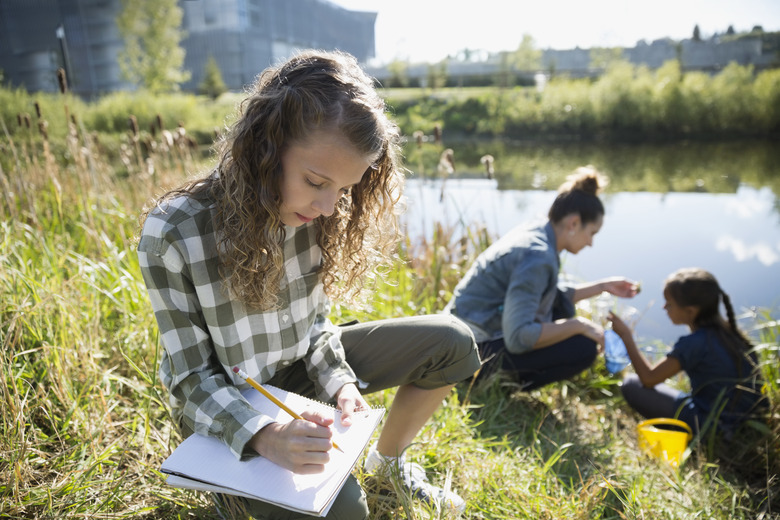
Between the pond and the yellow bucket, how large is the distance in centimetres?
128

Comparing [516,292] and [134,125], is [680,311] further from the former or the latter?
[134,125]

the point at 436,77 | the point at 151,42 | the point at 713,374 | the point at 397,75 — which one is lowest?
the point at 713,374

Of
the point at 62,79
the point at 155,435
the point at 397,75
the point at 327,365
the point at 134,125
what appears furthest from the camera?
the point at 397,75

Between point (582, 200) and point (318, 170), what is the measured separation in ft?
4.63

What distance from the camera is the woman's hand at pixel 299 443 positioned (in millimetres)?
880

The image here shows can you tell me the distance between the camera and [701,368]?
208 centimetres

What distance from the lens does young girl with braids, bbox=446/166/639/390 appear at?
75.9 inches

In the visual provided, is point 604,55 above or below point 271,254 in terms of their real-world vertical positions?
above

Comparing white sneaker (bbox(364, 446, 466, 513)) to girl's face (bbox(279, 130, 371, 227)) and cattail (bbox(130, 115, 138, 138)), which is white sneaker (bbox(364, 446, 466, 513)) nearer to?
girl's face (bbox(279, 130, 371, 227))

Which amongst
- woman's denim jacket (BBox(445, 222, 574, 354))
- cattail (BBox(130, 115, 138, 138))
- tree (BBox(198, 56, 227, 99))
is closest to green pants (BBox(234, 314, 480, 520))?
woman's denim jacket (BBox(445, 222, 574, 354))

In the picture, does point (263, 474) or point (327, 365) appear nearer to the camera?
point (263, 474)

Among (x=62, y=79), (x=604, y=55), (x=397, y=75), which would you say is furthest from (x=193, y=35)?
(x=62, y=79)

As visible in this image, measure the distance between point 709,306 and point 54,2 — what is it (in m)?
14.9

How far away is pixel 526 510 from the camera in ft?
4.38
